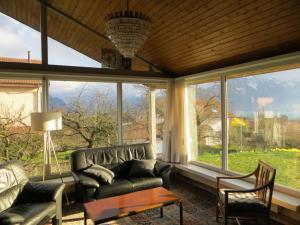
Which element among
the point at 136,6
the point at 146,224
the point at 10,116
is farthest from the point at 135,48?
the point at 10,116

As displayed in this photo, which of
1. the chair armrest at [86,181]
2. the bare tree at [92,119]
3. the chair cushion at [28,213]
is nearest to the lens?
the chair cushion at [28,213]

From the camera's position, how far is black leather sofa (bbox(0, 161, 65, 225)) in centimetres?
294

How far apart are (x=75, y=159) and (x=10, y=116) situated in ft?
4.56

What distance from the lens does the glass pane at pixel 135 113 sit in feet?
17.7

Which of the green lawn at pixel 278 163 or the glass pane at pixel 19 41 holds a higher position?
the glass pane at pixel 19 41

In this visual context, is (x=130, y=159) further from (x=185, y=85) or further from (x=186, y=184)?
(x=185, y=85)

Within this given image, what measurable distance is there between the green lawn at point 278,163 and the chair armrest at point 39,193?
A: 3.08 meters

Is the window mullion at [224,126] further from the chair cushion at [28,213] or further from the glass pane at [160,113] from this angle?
the chair cushion at [28,213]

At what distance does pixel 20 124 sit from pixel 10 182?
4.64ft

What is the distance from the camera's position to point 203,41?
3883 mm

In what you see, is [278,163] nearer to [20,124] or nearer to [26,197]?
[26,197]

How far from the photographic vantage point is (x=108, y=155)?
4516 mm

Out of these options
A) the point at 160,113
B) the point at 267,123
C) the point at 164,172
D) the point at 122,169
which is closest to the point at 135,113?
the point at 160,113

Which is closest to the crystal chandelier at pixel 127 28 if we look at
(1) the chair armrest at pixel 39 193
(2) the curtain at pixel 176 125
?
(1) the chair armrest at pixel 39 193
